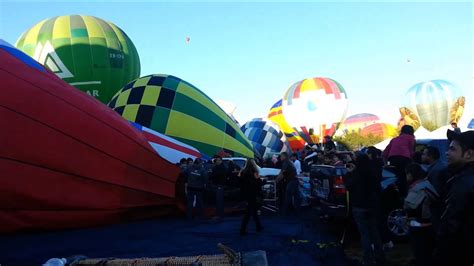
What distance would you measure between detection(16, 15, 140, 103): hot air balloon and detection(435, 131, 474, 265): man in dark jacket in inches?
696

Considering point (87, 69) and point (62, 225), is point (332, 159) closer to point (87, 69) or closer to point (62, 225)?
point (62, 225)

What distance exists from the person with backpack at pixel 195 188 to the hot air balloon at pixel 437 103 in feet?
102

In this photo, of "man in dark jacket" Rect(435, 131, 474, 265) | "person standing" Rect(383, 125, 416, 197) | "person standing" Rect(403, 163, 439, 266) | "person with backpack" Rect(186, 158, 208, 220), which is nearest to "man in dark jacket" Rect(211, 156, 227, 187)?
"person with backpack" Rect(186, 158, 208, 220)

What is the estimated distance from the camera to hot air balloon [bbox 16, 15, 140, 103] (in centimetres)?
1844

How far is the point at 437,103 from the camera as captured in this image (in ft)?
125

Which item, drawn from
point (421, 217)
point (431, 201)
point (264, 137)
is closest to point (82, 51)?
point (264, 137)

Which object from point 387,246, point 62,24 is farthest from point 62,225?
point 62,24

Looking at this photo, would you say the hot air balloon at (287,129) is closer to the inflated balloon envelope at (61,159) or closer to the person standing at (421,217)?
the inflated balloon envelope at (61,159)

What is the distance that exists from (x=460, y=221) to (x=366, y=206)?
9.18ft

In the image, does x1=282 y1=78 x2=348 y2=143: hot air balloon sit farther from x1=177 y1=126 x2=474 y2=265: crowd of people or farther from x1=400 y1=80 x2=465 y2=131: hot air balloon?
x1=177 y1=126 x2=474 y2=265: crowd of people

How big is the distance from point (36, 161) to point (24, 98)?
0.97 meters

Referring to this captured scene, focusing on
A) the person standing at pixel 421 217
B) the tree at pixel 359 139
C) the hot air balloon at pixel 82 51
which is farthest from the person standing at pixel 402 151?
the tree at pixel 359 139

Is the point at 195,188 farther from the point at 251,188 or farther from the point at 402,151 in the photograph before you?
the point at 402,151

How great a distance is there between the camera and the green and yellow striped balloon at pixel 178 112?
46.7 feet
